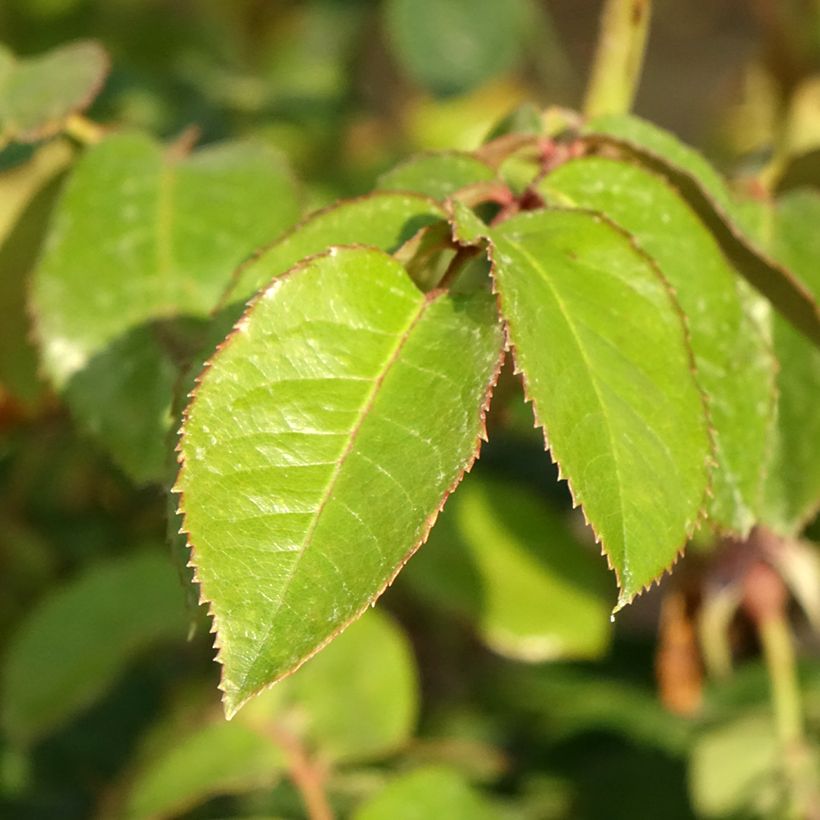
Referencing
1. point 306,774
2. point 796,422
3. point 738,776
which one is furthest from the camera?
point 738,776

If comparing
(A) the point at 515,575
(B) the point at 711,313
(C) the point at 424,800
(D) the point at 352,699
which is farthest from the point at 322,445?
(A) the point at 515,575

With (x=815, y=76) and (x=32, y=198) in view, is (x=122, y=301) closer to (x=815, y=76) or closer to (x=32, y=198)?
(x=32, y=198)

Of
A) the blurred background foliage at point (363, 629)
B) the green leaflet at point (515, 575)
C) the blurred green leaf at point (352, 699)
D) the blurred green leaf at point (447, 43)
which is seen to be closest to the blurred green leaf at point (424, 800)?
the blurred background foliage at point (363, 629)

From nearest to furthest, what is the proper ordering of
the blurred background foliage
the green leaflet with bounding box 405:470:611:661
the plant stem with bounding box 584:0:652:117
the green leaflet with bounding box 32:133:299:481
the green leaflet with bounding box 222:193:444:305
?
the green leaflet with bounding box 222:193:444:305
the green leaflet with bounding box 32:133:299:481
the plant stem with bounding box 584:0:652:117
the blurred background foliage
the green leaflet with bounding box 405:470:611:661

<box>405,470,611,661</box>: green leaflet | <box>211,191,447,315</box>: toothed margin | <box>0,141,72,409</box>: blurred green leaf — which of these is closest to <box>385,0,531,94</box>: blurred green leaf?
<box>405,470,611,661</box>: green leaflet

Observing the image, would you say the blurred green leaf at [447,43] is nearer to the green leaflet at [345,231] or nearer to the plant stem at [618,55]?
the plant stem at [618,55]

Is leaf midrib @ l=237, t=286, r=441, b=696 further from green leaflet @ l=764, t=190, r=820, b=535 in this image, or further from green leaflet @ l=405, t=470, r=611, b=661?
green leaflet @ l=405, t=470, r=611, b=661

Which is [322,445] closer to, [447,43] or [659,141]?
[659,141]
